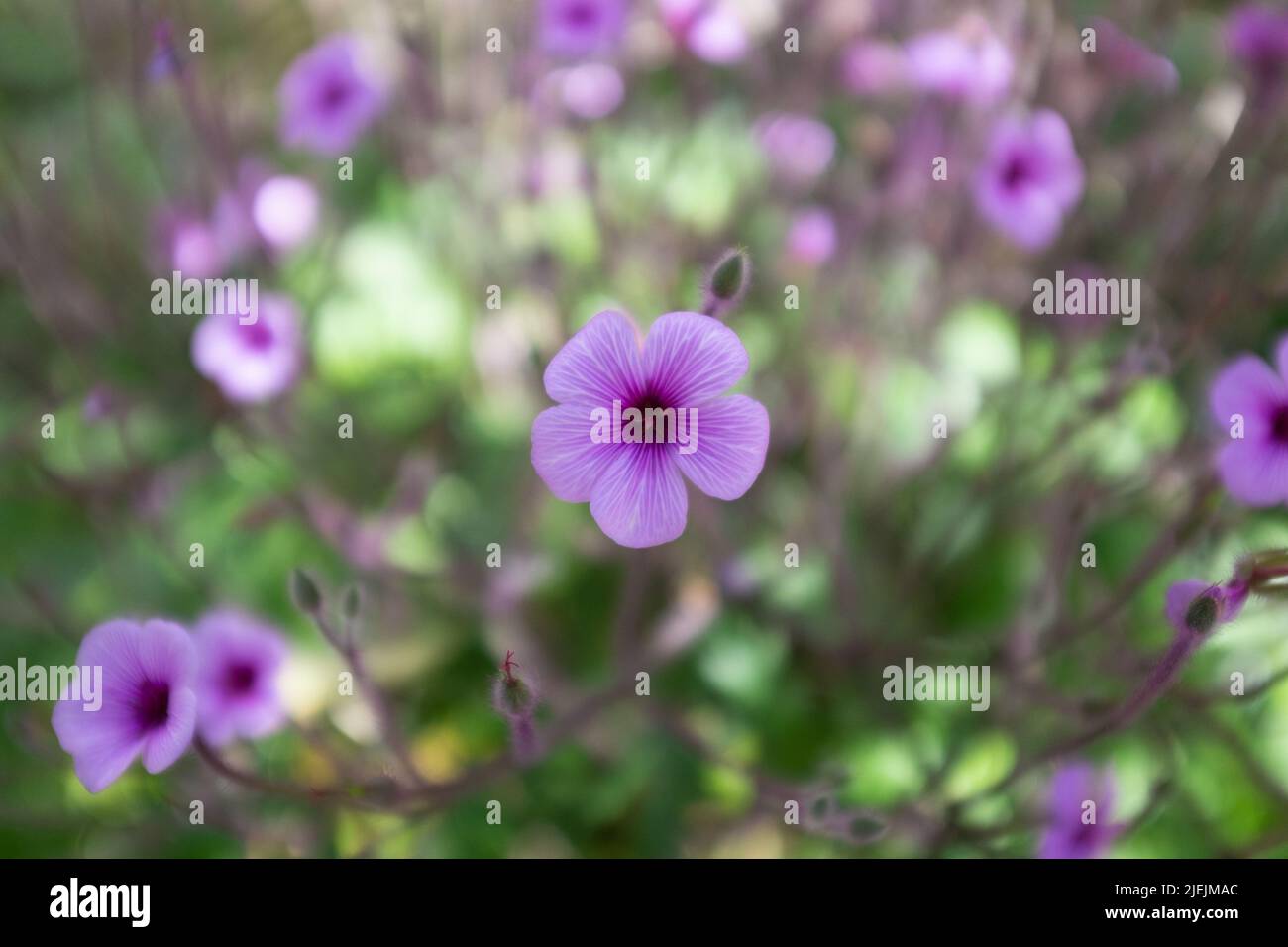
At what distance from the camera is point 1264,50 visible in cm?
145

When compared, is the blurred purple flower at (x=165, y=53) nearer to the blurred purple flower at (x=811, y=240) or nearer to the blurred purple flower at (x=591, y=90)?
the blurred purple flower at (x=591, y=90)

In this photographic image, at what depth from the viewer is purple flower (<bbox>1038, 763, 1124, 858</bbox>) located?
1.23 metres

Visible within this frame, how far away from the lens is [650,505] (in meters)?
0.86

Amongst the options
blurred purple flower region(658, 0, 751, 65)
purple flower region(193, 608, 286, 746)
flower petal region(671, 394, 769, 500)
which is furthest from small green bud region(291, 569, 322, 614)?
blurred purple flower region(658, 0, 751, 65)

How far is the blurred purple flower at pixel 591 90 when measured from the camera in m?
1.83

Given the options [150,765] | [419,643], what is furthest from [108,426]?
[150,765]

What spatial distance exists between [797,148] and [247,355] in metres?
1.14

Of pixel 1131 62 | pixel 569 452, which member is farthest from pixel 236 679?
pixel 1131 62

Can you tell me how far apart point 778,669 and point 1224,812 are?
0.75m

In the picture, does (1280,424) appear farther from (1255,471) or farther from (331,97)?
(331,97)

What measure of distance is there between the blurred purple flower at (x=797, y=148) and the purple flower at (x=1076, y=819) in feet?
4.09

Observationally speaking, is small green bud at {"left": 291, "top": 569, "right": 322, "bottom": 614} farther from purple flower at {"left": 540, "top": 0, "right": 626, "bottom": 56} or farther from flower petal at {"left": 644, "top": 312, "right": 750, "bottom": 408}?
purple flower at {"left": 540, "top": 0, "right": 626, "bottom": 56}

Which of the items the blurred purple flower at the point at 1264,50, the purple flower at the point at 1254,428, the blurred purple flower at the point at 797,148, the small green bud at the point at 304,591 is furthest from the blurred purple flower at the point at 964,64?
the small green bud at the point at 304,591
